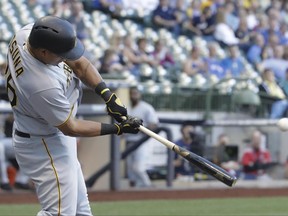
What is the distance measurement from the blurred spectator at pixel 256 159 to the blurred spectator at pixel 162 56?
340 centimetres

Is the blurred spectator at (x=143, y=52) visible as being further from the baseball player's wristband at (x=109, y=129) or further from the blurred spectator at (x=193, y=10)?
the baseball player's wristband at (x=109, y=129)

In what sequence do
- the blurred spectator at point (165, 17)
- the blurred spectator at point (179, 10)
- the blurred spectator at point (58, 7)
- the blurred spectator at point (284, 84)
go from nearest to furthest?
the blurred spectator at point (58, 7), the blurred spectator at point (284, 84), the blurred spectator at point (165, 17), the blurred spectator at point (179, 10)

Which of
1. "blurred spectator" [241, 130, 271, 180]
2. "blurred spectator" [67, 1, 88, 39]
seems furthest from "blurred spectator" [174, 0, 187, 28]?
"blurred spectator" [241, 130, 271, 180]

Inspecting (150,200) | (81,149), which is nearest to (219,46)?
(81,149)

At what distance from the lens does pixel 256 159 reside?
12.9 meters

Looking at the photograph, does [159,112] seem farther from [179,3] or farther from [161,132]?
[179,3]

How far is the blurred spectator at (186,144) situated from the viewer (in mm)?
12562

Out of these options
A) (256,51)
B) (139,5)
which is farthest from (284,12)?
(139,5)

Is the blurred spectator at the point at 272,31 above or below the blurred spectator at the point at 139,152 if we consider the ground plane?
above

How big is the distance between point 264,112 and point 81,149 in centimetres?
441

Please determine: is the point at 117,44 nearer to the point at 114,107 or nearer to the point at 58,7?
the point at 58,7

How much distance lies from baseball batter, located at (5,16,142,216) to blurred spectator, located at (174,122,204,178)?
6.61 m

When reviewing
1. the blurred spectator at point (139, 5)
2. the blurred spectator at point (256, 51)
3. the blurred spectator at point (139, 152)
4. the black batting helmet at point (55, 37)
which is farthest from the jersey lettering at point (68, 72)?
the blurred spectator at point (256, 51)

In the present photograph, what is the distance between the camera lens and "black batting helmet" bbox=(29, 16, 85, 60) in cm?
548
